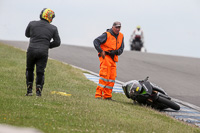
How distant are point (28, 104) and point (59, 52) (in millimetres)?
16579

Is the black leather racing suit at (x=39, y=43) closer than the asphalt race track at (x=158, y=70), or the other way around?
the black leather racing suit at (x=39, y=43)

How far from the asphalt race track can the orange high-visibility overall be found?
11.5 feet

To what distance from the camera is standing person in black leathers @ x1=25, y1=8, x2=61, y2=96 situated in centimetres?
952

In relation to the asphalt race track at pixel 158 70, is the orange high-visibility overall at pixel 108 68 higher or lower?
higher

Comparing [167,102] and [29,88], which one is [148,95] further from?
[29,88]

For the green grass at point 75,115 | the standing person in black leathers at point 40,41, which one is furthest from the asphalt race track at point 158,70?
the standing person in black leathers at point 40,41

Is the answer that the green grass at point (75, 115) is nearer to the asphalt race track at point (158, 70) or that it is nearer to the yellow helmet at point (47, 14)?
the yellow helmet at point (47, 14)

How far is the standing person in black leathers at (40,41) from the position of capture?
9.52 meters

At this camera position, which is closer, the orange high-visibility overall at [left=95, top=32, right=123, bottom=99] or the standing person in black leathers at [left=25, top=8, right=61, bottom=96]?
the standing person in black leathers at [left=25, top=8, right=61, bottom=96]

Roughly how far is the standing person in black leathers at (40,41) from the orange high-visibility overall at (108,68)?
160cm

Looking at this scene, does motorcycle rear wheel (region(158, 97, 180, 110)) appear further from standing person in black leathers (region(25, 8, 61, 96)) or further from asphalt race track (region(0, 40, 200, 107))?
standing person in black leathers (region(25, 8, 61, 96))

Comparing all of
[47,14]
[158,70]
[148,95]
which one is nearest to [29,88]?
[47,14]

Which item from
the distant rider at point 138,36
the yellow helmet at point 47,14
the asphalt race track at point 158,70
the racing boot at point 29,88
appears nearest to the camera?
the yellow helmet at point 47,14

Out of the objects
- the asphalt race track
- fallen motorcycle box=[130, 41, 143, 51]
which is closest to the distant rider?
fallen motorcycle box=[130, 41, 143, 51]
